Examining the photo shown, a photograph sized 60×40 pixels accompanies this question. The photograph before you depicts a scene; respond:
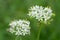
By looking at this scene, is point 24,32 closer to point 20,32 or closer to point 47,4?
point 20,32

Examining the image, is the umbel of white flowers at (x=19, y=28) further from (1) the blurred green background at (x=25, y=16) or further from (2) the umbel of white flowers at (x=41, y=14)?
(1) the blurred green background at (x=25, y=16)

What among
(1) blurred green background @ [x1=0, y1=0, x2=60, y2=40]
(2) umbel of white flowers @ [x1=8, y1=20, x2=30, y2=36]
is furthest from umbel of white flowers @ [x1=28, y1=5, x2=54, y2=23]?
(1) blurred green background @ [x1=0, y1=0, x2=60, y2=40]

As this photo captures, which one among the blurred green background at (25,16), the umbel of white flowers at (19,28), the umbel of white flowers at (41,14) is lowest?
the umbel of white flowers at (19,28)

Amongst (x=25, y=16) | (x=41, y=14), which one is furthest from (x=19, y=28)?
(x=25, y=16)

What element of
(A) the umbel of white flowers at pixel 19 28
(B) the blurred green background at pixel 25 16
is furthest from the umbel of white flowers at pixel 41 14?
(B) the blurred green background at pixel 25 16

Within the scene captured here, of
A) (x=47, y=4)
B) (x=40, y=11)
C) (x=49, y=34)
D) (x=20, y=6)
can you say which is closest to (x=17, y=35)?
(x=40, y=11)

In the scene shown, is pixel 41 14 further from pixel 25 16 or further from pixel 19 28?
pixel 25 16

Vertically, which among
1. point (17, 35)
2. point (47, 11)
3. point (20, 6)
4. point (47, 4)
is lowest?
point (17, 35)

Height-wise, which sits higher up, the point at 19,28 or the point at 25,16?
the point at 25,16
